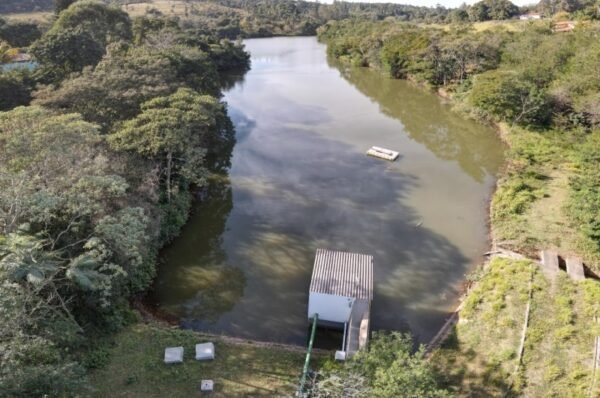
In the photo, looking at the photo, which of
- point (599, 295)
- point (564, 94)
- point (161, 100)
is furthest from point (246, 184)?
point (564, 94)

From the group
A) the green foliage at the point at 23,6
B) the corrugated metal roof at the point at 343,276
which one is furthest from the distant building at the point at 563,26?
the green foliage at the point at 23,6

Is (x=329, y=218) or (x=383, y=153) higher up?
(x=383, y=153)

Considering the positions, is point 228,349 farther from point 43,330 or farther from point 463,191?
point 463,191

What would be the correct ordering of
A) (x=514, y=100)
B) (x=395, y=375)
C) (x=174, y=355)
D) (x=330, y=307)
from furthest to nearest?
(x=514, y=100) < (x=330, y=307) < (x=174, y=355) < (x=395, y=375)

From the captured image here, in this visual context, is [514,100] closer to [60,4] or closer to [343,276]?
[343,276]

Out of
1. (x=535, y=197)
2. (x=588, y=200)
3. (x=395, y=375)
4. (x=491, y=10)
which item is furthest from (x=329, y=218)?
(x=491, y=10)

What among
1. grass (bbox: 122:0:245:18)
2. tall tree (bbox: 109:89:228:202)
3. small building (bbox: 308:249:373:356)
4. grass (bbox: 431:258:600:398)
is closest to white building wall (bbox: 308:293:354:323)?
small building (bbox: 308:249:373:356)
